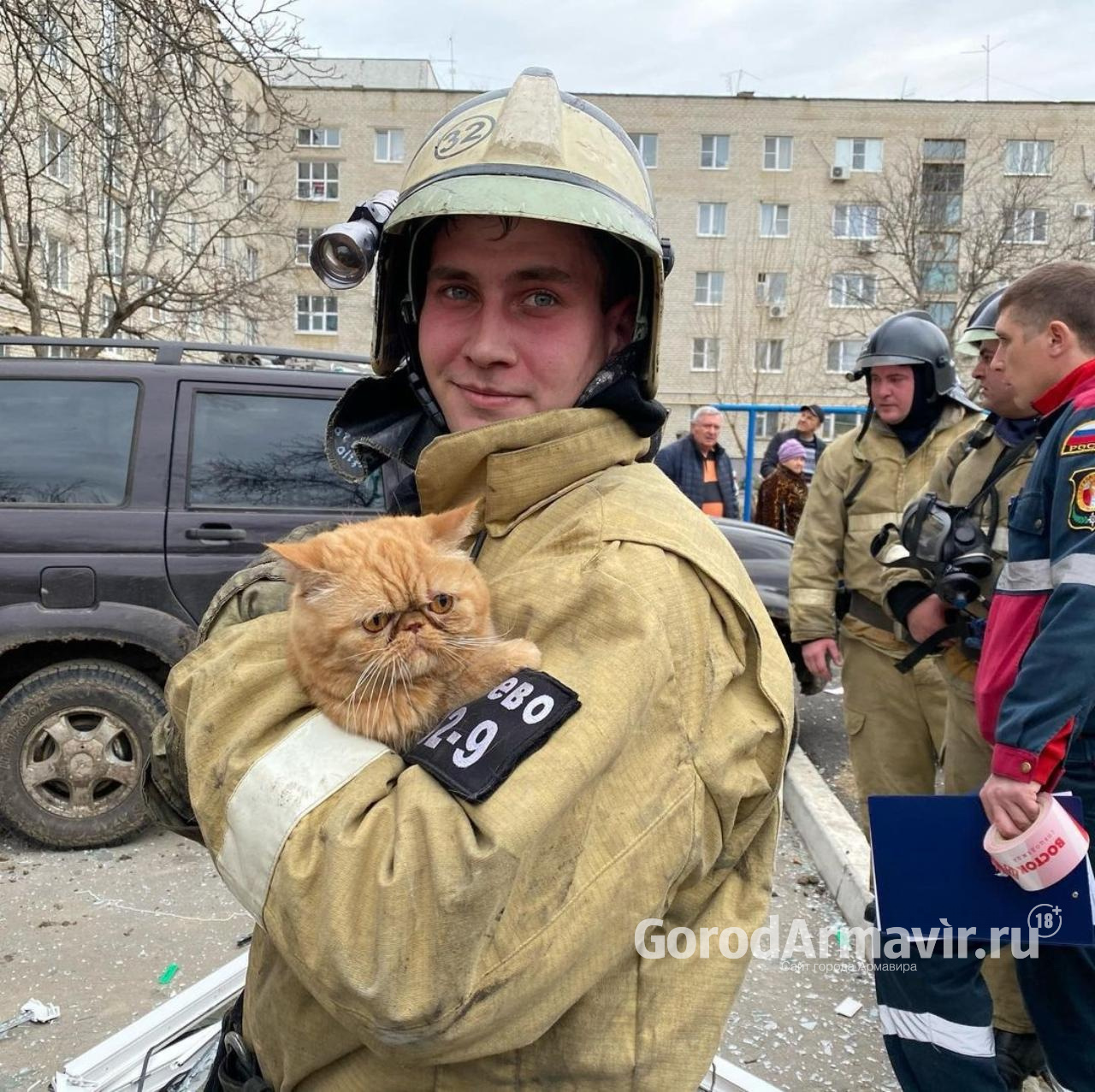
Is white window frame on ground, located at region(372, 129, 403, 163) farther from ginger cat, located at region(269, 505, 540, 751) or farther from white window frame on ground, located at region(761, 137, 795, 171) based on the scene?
ginger cat, located at region(269, 505, 540, 751)

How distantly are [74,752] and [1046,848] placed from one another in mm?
4709

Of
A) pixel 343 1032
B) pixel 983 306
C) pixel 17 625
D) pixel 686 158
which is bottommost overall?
pixel 17 625

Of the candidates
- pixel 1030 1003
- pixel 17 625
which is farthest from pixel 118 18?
pixel 1030 1003

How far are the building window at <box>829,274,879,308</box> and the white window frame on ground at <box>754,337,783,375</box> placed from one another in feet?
9.78

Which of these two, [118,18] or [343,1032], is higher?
[118,18]

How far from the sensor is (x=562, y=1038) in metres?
1.11

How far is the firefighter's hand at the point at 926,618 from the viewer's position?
3.63 metres

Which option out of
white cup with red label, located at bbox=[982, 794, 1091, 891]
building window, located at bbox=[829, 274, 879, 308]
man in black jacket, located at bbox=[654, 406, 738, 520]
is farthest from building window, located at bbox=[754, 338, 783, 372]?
white cup with red label, located at bbox=[982, 794, 1091, 891]

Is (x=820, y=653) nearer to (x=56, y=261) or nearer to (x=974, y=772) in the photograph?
(x=974, y=772)

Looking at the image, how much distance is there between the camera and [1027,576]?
2.69 metres

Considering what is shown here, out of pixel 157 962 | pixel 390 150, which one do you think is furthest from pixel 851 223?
pixel 157 962

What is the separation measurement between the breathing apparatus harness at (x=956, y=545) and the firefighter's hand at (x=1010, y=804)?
40.5 inches

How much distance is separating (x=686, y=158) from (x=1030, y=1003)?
4472 centimetres

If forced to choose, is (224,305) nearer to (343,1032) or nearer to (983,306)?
(983,306)
